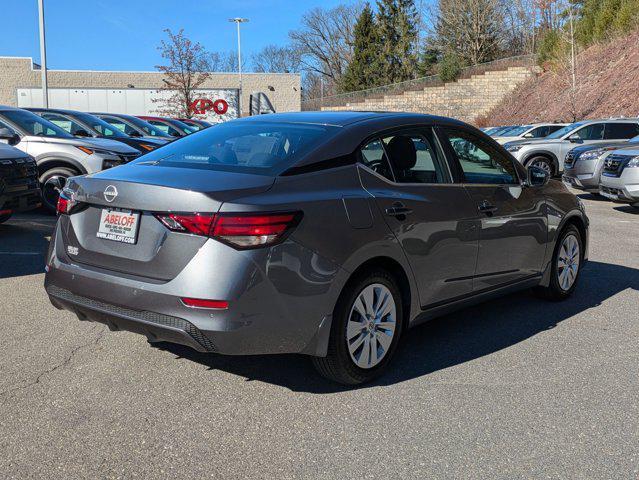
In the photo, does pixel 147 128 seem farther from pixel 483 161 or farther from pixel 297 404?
pixel 297 404

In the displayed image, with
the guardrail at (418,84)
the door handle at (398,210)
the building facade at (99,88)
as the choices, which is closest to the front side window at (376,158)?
the door handle at (398,210)

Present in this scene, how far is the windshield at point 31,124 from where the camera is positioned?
11.2 metres

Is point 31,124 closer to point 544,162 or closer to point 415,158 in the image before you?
point 415,158

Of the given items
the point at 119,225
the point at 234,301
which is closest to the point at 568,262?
the point at 234,301

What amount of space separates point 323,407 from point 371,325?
0.57 m

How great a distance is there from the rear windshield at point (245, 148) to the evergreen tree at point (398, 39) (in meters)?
64.6

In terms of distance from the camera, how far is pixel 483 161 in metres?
5.31

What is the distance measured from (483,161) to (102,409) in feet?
10.7

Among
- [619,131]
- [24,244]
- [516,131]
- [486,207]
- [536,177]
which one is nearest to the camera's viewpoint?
[486,207]

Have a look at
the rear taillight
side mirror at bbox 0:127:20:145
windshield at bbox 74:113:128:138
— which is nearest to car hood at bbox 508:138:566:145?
windshield at bbox 74:113:128:138

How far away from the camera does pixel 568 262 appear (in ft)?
20.2

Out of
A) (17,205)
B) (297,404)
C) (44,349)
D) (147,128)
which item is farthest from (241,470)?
(147,128)

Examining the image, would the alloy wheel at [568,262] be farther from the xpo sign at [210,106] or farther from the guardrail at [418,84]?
the guardrail at [418,84]

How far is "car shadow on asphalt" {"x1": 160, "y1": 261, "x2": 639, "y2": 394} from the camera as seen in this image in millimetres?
4273
